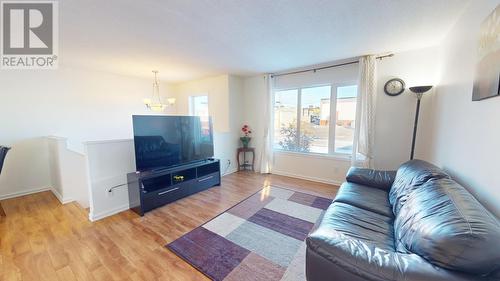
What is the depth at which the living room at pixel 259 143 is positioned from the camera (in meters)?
1.32

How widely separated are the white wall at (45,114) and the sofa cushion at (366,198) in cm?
486

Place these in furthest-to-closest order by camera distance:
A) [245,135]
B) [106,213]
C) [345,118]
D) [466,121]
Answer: [245,135], [345,118], [106,213], [466,121]

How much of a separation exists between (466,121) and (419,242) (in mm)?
1450

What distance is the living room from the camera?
1.32 m

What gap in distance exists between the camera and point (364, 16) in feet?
6.50

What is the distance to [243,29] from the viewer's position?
2248 mm

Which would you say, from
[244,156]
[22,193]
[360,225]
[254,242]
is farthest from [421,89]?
[22,193]

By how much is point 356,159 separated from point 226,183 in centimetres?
249

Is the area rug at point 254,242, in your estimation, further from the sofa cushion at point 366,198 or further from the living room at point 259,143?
the sofa cushion at point 366,198

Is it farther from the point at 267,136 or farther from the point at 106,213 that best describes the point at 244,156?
the point at 106,213

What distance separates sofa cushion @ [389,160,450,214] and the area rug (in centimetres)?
95

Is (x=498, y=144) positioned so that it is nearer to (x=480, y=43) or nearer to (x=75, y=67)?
(x=480, y=43)

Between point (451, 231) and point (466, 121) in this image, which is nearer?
point (451, 231)

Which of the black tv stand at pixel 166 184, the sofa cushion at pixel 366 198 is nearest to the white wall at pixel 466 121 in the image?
the sofa cushion at pixel 366 198
